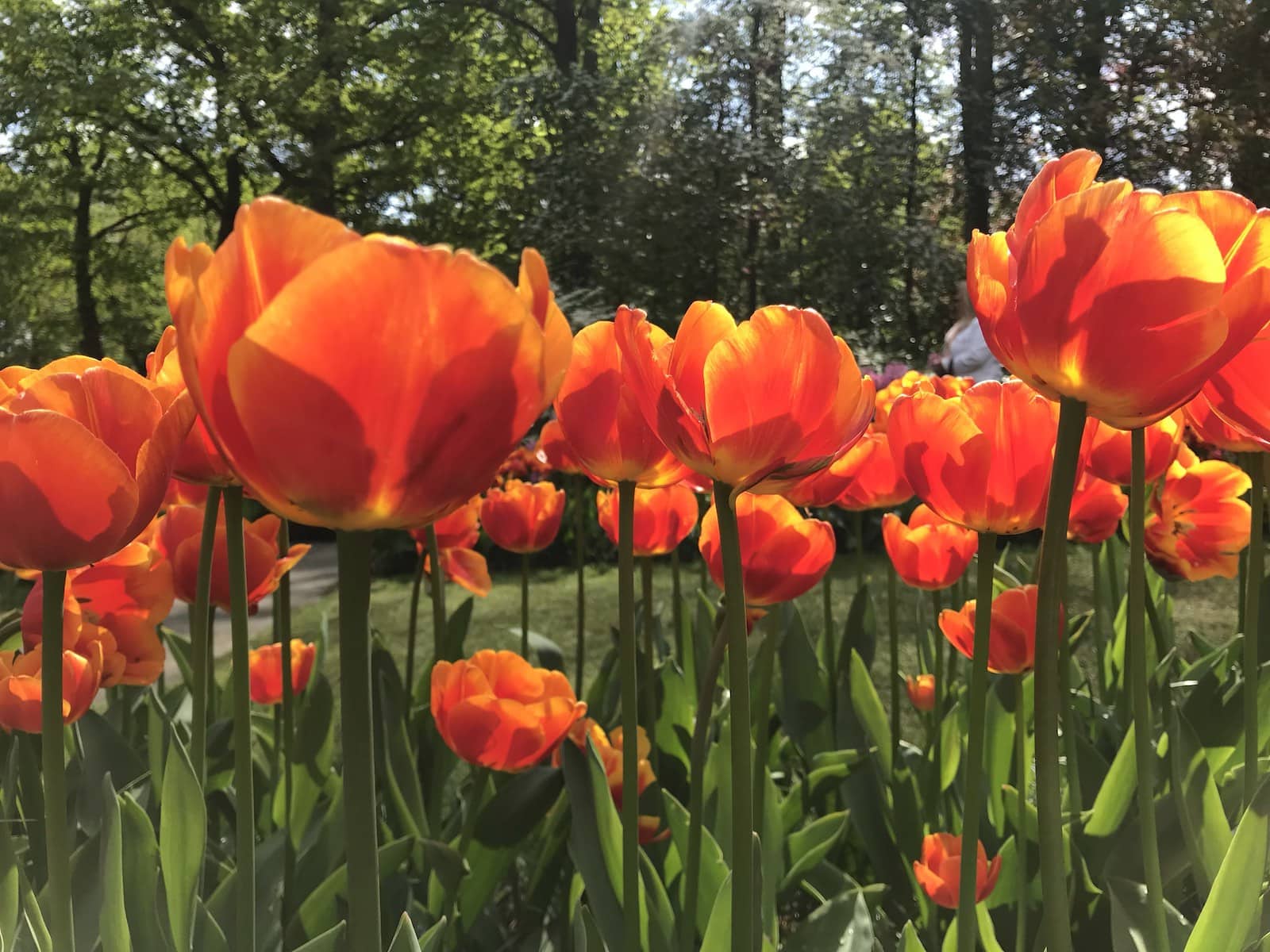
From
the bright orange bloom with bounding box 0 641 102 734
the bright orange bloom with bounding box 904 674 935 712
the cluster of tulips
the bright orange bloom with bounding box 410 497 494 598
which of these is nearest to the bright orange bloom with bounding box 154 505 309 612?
the cluster of tulips

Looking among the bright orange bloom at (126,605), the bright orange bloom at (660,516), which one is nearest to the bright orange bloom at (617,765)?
the bright orange bloom at (660,516)

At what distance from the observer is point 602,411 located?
0.69 metres

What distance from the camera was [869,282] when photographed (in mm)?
12516

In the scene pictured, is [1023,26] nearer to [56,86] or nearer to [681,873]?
[56,86]

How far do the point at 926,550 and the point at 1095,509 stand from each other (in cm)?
21

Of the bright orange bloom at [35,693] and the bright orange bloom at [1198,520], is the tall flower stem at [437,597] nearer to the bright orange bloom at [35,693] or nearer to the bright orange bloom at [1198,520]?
the bright orange bloom at [35,693]

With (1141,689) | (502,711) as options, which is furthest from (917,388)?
(502,711)

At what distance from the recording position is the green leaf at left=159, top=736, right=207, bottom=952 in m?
0.82

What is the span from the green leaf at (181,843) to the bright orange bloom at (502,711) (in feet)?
0.95

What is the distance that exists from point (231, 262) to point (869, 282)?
501 inches

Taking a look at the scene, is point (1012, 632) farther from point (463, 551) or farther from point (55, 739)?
point (463, 551)

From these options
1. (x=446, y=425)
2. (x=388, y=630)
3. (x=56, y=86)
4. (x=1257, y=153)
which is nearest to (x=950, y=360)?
(x=388, y=630)

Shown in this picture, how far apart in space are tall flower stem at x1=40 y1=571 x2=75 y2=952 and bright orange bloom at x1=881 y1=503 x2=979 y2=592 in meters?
0.89

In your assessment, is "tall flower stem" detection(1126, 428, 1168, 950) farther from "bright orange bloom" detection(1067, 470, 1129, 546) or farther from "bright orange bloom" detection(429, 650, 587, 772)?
"bright orange bloom" detection(429, 650, 587, 772)
